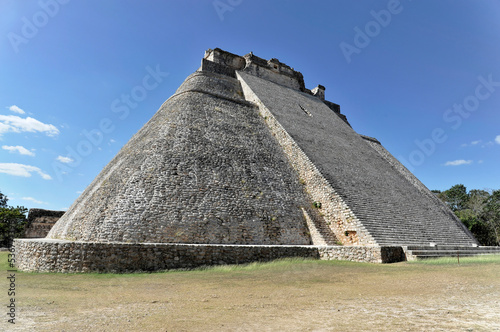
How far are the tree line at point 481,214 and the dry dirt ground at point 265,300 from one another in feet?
70.9

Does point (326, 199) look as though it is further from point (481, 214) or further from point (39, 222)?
point (481, 214)

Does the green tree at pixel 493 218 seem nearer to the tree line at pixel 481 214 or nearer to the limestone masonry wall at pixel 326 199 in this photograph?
the tree line at pixel 481 214

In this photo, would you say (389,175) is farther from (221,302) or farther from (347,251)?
(221,302)

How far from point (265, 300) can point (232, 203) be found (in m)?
5.68

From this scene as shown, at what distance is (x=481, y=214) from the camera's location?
27.6 meters

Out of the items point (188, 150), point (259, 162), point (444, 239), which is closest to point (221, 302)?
point (188, 150)

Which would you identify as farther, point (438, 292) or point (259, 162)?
point (259, 162)

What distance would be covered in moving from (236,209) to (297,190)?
3.24 meters

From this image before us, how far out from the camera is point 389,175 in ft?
50.5

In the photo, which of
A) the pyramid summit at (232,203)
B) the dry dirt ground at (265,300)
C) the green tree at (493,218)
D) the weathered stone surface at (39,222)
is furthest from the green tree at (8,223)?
the green tree at (493,218)

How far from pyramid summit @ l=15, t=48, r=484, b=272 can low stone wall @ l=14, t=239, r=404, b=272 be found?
0.03 metres

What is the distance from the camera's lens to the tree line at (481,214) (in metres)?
24.0

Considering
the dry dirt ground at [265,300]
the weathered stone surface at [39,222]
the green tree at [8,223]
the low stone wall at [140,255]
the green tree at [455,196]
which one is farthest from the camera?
the green tree at [455,196]

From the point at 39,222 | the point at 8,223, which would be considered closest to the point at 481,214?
the point at 39,222
